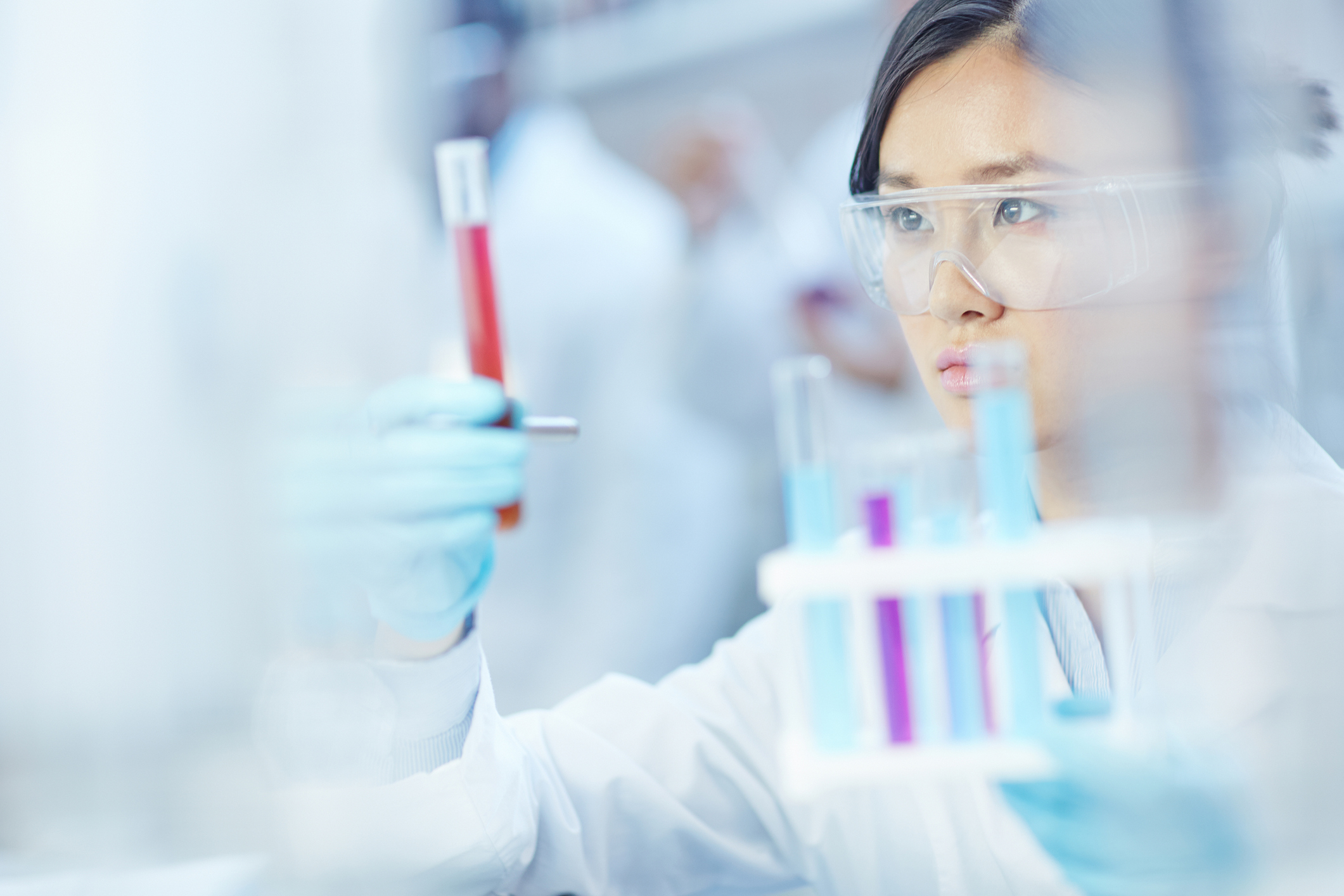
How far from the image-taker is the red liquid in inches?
31.3

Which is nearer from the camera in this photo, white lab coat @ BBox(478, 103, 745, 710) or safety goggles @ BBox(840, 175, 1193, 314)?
safety goggles @ BBox(840, 175, 1193, 314)

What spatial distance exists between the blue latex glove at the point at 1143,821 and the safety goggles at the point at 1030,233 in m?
0.29

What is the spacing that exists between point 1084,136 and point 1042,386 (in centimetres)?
18

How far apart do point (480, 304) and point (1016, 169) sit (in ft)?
1.28

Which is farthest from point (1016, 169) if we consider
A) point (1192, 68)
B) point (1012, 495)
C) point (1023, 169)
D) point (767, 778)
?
point (767, 778)

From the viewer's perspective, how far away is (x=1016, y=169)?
2.55 ft

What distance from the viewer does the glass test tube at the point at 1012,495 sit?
0.61 metres

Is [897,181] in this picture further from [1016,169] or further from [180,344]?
[180,344]

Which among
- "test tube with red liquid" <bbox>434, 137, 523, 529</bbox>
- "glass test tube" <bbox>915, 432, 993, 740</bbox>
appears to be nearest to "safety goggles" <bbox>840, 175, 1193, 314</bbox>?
"glass test tube" <bbox>915, 432, 993, 740</bbox>

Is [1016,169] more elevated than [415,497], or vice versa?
[1016,169]

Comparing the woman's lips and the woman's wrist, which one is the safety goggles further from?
the woman's wrist

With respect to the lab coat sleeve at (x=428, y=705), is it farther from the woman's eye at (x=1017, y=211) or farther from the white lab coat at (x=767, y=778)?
the woman's eye at (x=1017, y=211)

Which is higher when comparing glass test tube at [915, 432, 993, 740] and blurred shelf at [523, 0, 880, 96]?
blurred shelf at [523, 0, 880, 96]

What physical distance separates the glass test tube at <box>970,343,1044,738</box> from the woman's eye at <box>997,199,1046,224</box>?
0.19 meters
